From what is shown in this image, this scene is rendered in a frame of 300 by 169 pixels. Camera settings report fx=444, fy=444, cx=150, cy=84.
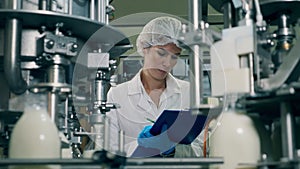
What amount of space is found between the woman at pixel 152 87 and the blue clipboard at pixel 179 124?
26 cm

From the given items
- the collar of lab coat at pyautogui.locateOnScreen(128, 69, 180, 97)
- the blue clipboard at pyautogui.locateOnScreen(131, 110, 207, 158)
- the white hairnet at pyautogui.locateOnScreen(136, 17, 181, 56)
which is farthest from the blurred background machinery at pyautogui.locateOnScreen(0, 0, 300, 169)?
the collar of lab coat at pyautogui.locateOnScreen(128, 69, 180, 97)

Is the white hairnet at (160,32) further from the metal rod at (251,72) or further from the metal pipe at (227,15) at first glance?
the metal rod at (251,72)

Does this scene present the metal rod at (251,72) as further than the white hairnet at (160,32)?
No

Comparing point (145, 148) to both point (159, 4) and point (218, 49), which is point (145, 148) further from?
point (159, 4)

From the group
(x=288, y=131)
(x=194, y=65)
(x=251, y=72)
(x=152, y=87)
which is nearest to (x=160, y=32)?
(x=152, y=87)

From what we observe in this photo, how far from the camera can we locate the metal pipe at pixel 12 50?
94cm

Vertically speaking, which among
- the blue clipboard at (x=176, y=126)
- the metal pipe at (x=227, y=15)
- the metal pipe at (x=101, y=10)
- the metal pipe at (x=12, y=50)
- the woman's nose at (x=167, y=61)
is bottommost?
the blue clipboard at (x=176, y=126)

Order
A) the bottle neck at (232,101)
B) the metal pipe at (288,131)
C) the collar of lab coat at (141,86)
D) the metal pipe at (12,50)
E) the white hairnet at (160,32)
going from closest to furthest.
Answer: the metal pipe at (288,131) < the bottle neck at (232,101) < the metal pipe at (12,50) < the white hairnet at (160,32) < the collar of lab coat at (141,86)

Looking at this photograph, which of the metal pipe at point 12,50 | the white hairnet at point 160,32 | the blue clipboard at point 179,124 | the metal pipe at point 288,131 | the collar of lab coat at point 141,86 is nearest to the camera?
the metal pipe at point 288,131

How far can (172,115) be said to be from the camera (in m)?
1.32

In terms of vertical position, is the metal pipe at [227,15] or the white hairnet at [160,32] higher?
the white hairnet at [160,32]

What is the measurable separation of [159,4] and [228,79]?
7.00ft

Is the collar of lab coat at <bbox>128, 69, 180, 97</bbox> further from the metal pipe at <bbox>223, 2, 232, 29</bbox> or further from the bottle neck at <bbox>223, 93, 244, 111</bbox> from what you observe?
the bottle neck at <bbox>223, 93, 244, 111</bbox>

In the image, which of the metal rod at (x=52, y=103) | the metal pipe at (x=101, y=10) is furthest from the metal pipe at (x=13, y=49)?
the metal pipe at (x=101, y=10)
